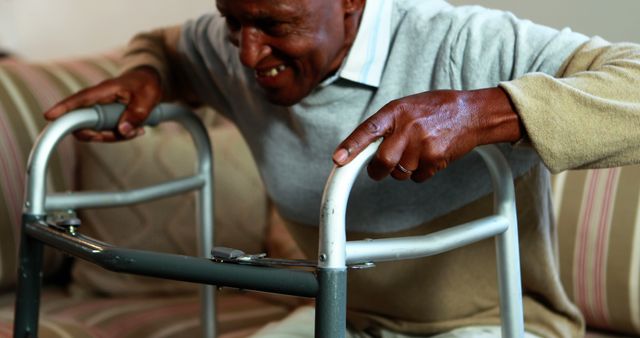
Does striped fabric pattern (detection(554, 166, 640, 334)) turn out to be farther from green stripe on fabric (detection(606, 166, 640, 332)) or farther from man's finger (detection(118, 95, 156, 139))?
man's finger (detection(118, 95, 156, 139))

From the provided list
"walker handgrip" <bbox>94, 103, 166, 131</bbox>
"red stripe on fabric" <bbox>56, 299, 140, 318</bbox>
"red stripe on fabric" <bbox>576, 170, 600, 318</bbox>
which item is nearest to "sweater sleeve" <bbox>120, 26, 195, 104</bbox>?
"walker handgrip" <bbox>94, 103, 166, 131</bbox>

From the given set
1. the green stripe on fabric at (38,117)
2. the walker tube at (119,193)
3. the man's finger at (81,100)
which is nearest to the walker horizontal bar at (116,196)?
the walker tube at (119,193)

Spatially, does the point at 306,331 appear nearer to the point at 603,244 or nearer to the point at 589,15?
the point at 603,244

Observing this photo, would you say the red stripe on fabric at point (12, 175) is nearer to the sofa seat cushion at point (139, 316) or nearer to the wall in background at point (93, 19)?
the sofa seat cushion at point (139, 316)

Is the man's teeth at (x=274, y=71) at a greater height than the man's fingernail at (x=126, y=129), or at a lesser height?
greater

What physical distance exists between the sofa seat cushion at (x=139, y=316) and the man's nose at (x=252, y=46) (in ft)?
2.00

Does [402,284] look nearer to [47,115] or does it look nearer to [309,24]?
[309,24]

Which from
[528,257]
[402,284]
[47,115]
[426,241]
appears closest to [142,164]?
[47,115]

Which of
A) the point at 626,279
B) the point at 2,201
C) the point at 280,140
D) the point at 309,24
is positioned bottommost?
the point at 626,279

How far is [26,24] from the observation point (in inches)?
102

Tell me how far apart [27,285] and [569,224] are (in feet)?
2.96

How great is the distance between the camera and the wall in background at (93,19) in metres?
1.42

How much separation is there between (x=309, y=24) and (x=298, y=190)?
0.28 meters

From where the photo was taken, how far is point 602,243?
1.47 metres
